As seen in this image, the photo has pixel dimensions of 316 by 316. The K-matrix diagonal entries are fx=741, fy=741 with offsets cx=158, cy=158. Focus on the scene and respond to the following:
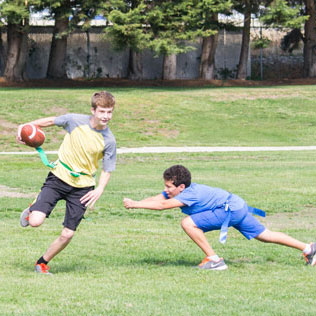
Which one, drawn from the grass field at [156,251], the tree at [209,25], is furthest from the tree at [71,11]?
the grass field at [156,251]

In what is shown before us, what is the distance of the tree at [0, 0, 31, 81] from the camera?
3225cm

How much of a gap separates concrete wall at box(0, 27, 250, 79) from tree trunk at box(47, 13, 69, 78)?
71.6 inches

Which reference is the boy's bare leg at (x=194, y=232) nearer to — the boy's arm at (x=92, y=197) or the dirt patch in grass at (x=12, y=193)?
the boy's arm at (x=92, y=197)

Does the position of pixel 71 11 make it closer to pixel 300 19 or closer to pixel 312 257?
pixel 300 19

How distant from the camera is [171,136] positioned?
26.5m

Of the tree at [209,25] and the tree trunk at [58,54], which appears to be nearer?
the tree at [209,25]

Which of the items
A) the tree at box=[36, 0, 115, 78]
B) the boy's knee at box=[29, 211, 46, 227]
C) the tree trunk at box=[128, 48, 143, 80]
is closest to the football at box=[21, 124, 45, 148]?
the boy's knee at box=[29, 211, 46, 227]

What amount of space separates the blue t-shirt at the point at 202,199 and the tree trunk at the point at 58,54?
2952 centimetres

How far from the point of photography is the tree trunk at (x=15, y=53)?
3641cm

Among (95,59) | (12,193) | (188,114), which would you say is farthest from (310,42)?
(12,193)

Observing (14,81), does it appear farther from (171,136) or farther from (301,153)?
(301,153)

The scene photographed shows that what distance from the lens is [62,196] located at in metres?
7.11

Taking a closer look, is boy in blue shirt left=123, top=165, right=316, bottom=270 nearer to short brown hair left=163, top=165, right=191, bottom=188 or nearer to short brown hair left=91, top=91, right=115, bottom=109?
short brown hair left=163, top=165, right=191, bottom=188

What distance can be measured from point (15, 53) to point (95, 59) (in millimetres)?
6065
